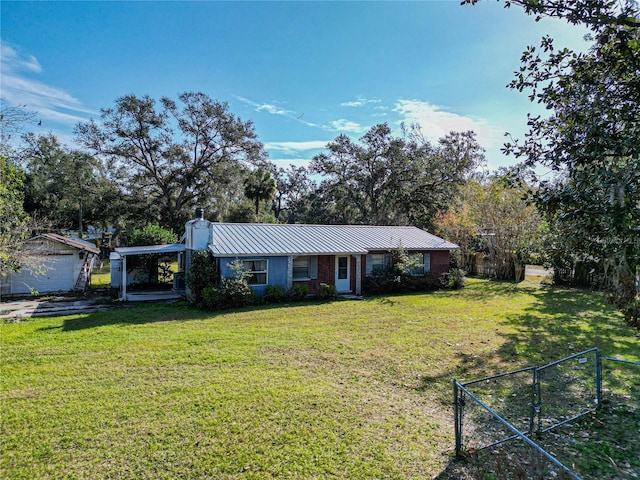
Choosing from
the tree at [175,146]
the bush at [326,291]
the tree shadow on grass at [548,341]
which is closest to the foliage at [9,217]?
the bush at [326,291]

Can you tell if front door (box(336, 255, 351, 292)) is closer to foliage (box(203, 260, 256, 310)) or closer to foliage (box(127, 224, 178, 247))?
foliage (box(203, 260, 256, 310))

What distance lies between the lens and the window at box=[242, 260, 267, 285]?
15477 millimetres

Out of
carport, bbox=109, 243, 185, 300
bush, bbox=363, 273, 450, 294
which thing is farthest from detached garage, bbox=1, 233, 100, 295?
bush, bbox=363, 273, 450, 294

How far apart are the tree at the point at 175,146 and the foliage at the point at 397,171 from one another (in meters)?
8.69

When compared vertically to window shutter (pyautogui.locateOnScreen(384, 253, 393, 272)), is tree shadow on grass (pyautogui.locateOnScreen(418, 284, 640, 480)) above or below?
below

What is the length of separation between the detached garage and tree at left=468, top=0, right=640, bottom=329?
811 inches

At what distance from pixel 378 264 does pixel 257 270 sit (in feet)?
23.1

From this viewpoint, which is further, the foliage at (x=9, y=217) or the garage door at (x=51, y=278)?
the garage door at (x=51, y=278)

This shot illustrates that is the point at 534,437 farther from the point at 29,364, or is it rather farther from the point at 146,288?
the point at 146,288

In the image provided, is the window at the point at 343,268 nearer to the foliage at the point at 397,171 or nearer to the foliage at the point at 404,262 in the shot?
the foliage at the point at 404,262

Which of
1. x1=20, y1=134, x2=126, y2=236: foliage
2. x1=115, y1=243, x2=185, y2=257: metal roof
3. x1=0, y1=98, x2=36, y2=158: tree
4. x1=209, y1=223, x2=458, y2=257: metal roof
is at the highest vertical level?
x1=20, y1=134, x2=126, y2=236: foliage

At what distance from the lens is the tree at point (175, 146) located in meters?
30.7

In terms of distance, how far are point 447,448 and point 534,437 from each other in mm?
1460

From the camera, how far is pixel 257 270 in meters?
15.7
